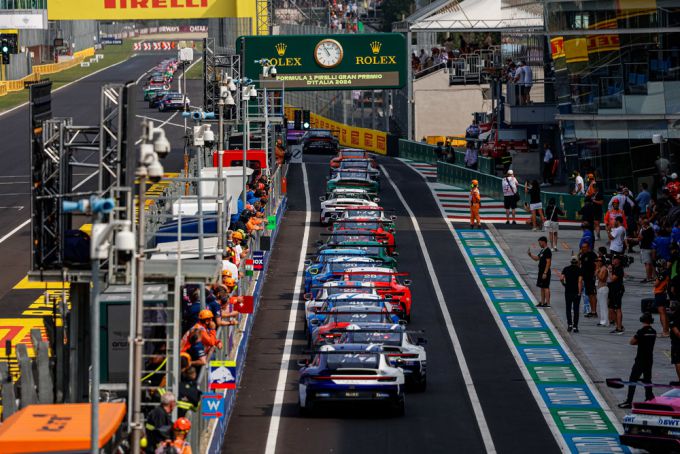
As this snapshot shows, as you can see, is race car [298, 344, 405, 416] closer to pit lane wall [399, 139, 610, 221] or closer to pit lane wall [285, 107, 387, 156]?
pit lane wall [399, 139, 610, 221]

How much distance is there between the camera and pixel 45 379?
23109 millimetres

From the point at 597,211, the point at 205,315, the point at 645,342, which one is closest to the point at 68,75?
the point at 597,211

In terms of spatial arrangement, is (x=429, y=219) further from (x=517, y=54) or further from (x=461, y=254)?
(x=517, y=54)

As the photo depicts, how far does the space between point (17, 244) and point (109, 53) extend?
492ft

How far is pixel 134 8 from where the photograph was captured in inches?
2840

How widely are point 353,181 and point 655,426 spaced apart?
31.9 m

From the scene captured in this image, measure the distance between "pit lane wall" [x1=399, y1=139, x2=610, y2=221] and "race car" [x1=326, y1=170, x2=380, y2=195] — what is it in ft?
15.9

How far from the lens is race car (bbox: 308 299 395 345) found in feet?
98.2

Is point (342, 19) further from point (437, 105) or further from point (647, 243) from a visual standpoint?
point (647, 243)

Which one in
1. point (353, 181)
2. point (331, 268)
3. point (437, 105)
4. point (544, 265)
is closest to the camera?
A: point (544, 265)

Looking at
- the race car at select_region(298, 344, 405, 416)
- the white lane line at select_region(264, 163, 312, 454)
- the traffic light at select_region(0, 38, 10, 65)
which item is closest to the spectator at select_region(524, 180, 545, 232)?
the white lane line at select_region(264, 163, 312, 454)

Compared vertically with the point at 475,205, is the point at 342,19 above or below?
above

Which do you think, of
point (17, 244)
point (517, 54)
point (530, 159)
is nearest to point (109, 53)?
point (517, 54)

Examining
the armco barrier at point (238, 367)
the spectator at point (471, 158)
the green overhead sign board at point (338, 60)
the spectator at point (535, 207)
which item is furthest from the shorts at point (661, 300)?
the green overhead sign board at point (338, 60)
